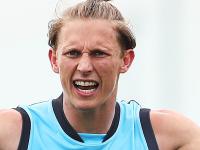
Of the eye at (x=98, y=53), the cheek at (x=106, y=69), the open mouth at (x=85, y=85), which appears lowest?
the open mouth at (x=85, y=85)

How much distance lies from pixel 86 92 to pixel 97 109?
29cm

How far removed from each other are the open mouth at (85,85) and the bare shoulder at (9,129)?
49 centimetres

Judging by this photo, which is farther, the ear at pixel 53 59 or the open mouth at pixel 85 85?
the ear at pixel 53 59

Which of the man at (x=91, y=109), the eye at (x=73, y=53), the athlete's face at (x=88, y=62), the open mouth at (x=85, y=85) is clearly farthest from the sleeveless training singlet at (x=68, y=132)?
the eye at (x=73, y=53)

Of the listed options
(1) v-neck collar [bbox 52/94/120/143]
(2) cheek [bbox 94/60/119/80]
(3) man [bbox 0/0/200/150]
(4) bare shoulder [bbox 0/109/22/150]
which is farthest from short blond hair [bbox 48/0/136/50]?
(4) bare shoulder [bbox 0/109/22/150]

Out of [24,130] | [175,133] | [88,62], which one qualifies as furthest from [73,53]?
[175,133]

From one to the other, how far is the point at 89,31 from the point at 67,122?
62 centimetres

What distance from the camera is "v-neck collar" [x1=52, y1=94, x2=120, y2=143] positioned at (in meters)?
7.36

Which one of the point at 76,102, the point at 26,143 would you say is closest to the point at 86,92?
the point at 76,102

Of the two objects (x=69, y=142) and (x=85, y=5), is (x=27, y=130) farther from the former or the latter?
(x=85, y=5)

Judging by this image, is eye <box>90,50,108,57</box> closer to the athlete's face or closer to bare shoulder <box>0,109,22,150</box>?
the athlete's face

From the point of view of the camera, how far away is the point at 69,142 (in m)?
7.34

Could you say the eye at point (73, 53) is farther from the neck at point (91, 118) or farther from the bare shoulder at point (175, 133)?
the bare shoulder at point (175, 133)

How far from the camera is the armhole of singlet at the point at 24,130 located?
7.23 m
